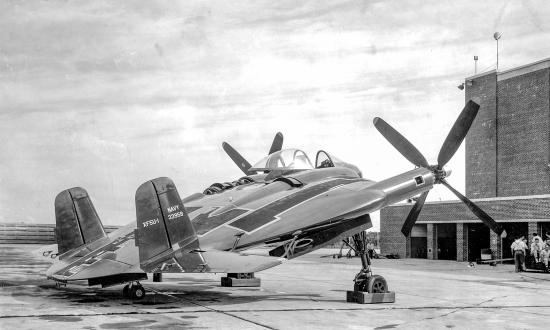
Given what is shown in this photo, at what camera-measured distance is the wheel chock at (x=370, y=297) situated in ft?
45.1

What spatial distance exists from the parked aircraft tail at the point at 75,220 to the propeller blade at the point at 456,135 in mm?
9183

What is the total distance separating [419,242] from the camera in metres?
48.8

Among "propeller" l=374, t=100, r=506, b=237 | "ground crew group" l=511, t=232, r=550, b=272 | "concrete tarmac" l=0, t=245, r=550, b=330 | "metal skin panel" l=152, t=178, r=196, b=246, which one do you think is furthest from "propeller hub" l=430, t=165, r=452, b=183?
"ground crew group" l=511, t=232, r=550, b=272

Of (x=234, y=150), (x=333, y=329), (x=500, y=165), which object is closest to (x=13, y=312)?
(x=333, y=329)

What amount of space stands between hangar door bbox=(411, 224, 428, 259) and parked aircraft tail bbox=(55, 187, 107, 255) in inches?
1490

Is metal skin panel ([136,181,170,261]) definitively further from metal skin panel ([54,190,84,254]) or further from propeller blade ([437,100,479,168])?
propeller blade ([437,100,479,168])

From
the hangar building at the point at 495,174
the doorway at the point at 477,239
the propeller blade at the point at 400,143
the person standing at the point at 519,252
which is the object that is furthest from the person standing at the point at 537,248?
the propeller blade at the point at 400,143

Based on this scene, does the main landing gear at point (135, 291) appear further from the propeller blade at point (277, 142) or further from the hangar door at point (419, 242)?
the hangar door at point (419, 242)

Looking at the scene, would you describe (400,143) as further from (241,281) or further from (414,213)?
(241,281)

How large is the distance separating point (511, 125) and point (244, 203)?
44.1m

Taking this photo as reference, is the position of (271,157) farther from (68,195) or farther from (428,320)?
(428,320)

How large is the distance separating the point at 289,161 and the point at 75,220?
5771mm

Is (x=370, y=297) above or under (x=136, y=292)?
under

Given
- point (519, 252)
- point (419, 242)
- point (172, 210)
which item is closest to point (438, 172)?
point (172, 210)
